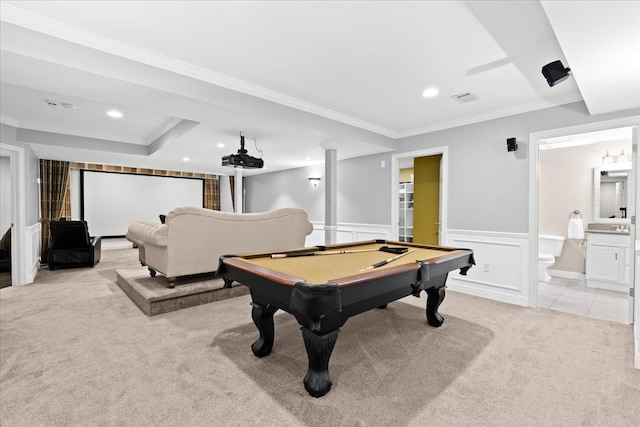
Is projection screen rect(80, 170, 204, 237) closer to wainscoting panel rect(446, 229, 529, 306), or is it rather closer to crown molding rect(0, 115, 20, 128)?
crown molding rect(0, 115, 20, 128)

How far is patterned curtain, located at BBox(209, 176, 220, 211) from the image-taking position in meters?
9.37

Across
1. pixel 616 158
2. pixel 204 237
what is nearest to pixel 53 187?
pixel 204 237

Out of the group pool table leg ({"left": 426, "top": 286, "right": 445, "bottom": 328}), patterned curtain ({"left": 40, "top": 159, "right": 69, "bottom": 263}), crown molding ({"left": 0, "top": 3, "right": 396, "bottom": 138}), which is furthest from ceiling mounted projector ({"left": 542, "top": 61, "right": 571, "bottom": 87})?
patterned curtain ({"left": 40, "top": 159, "right": 69, "bottom": 263})

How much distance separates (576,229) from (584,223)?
0.17 m

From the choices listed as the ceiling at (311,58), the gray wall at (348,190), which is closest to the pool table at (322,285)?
the ceiling at (311,58)

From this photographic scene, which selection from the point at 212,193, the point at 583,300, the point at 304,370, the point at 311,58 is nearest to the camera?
the point at 304,370

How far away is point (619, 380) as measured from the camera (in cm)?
190

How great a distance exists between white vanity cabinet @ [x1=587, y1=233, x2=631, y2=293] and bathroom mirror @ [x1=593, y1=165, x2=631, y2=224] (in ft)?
1.65

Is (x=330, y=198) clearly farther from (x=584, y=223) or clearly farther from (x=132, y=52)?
(x=584, y=223)

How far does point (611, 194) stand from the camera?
4.38 meters

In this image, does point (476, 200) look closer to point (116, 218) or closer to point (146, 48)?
point (146, 48)

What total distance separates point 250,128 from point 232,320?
236cm

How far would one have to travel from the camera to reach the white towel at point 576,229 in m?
4.52

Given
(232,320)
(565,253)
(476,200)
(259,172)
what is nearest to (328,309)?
(232,320)
